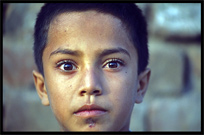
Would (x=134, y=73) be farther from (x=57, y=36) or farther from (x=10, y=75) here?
(x=10, y=75)

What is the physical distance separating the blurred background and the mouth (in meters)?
0.73

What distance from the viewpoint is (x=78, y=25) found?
1.09m

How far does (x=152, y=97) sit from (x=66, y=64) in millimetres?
778

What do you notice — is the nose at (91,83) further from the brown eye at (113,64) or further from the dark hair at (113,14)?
the dark hair at (113,14)

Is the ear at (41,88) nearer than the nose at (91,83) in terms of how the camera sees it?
No

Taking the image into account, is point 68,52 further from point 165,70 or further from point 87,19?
point 165,70

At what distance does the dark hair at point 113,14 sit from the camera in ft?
3.74

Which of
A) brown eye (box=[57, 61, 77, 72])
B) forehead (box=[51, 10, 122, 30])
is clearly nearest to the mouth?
brown eye (box=[57, 61, 77, 72])

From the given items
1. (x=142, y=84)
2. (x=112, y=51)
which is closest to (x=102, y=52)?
(x=112, y=51)

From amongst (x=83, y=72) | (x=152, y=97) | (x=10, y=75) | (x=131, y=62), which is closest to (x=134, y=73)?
(x=131, y=62)

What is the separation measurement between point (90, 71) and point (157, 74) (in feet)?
2.60

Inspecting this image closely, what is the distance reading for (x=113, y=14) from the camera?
1133mm

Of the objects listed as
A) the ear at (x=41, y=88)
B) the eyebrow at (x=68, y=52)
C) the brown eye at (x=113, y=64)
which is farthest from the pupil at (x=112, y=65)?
the ear at (x=41, y=88)

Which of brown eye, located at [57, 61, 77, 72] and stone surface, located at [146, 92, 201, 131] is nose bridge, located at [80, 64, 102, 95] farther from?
stone surface, located at [146, 92, 201, 131]
